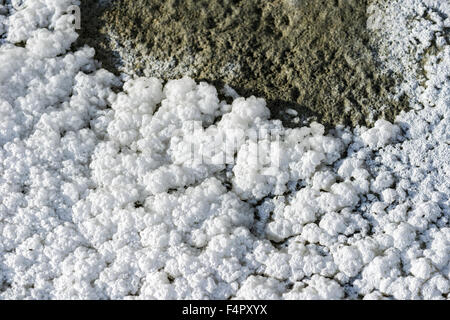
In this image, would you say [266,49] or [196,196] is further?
[266,49]

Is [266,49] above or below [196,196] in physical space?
above

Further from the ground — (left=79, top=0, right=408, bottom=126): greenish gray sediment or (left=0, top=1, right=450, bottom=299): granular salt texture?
(left=79, top=0, right=408, bottom=126): greenish gray sediment

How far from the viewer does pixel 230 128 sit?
1.75 m

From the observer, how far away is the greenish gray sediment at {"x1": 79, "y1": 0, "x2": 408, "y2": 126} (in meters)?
1.83

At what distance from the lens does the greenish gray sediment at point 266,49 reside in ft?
6.00

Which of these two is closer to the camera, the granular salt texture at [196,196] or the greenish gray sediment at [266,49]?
the granular salt texture at [196,196]

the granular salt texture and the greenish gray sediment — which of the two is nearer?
the granular salt texture

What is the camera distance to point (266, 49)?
74.2 inches

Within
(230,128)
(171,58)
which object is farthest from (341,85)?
(171,58)

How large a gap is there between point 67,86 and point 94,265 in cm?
53

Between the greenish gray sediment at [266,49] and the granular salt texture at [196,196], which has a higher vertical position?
the greenish gray sediment at [266,49]

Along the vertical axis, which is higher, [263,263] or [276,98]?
[276,98]
